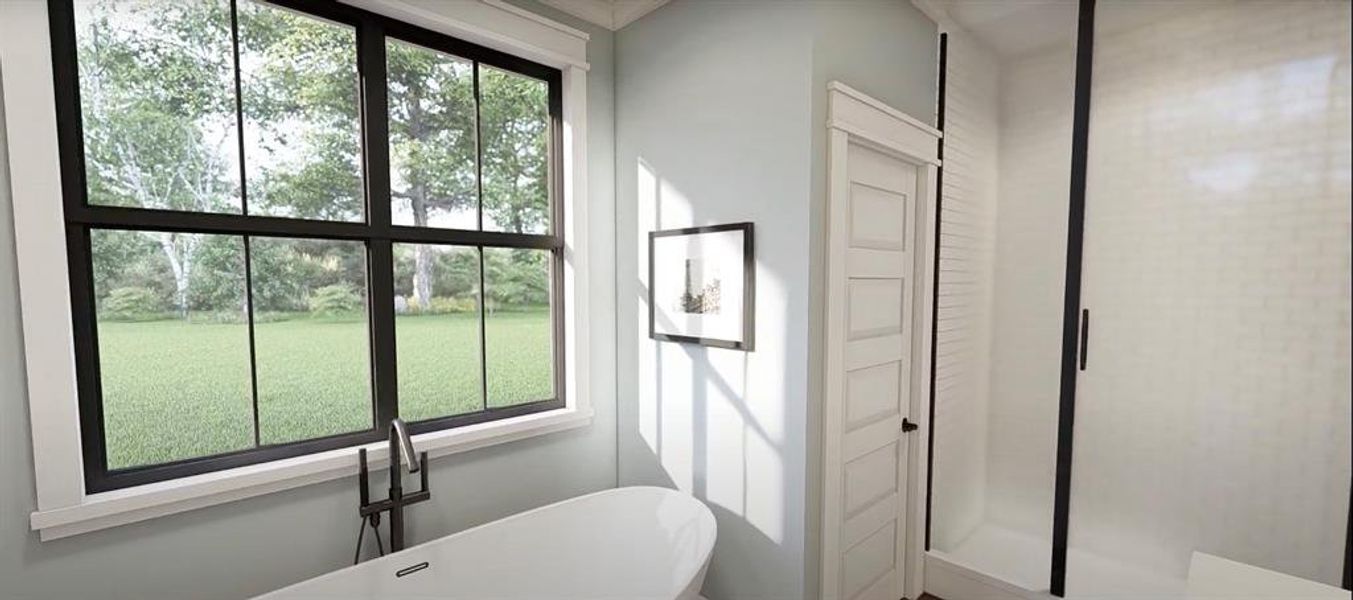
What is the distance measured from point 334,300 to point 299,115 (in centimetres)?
63

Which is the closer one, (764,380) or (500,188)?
(764,380)

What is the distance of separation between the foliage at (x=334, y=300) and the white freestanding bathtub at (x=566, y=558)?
2.78ft

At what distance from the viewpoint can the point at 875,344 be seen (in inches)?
83.4

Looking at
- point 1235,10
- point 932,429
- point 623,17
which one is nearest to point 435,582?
point 932,429

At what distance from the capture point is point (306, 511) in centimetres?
167

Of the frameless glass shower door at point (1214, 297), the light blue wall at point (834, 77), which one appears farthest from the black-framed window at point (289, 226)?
the frameless glass shower door at point (1214, 297)

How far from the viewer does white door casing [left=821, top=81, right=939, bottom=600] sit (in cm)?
188

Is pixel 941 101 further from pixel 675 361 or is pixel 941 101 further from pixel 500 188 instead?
pixel 500 188

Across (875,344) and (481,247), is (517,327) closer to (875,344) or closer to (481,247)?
(481,247)

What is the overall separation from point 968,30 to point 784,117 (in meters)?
1.58

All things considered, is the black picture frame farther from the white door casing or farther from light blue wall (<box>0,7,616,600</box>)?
light blue wall (<box>0,7,616,600</box>)

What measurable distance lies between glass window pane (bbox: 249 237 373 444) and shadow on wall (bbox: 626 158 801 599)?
1.11 m

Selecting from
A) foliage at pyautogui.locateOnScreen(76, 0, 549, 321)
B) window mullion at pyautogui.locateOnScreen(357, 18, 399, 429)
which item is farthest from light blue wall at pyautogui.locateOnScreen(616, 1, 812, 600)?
window mullion at pyautogui.locateOnScreen(357, 18, 399, 429)

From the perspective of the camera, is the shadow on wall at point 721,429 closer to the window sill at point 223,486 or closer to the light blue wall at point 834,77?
the light blue wall at point 834,77
